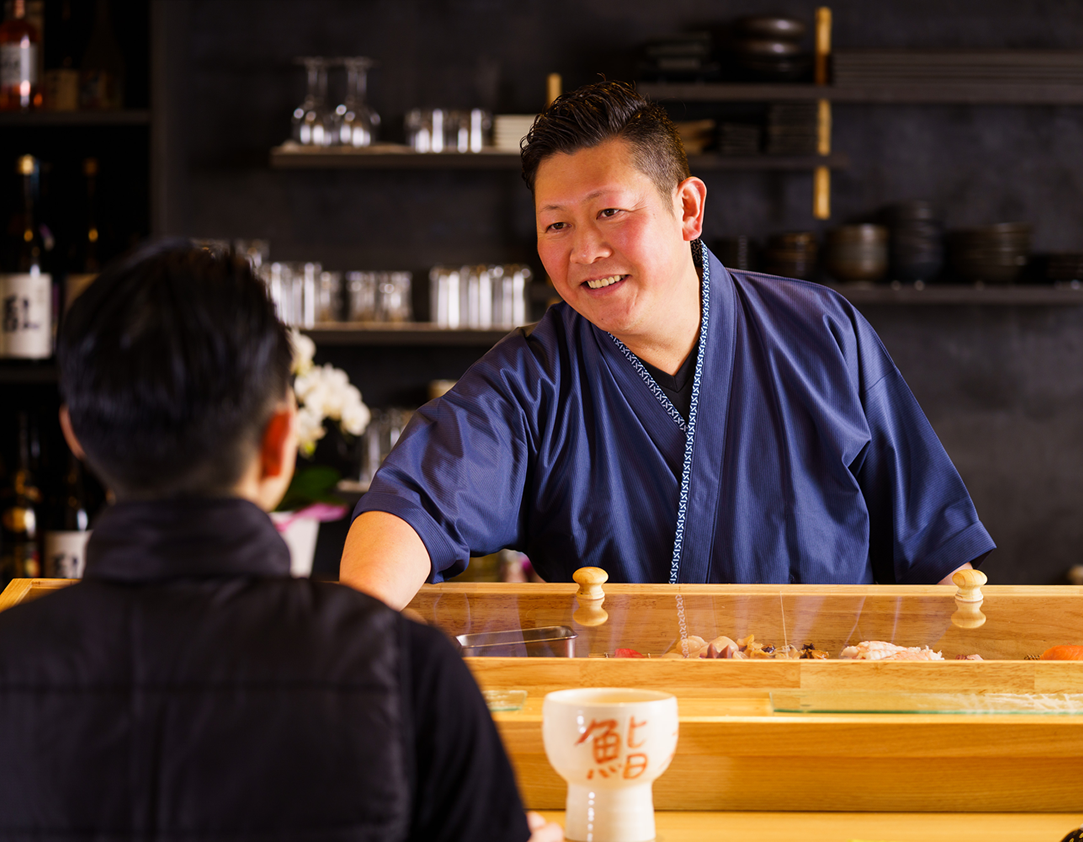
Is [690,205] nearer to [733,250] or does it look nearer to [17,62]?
[733,250]

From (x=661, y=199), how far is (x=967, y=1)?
243 cm

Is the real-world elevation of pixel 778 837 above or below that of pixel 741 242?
below

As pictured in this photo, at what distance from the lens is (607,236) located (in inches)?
55.8

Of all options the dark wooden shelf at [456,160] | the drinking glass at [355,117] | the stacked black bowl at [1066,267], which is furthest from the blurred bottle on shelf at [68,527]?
the stacked black bowl at [1066,267]

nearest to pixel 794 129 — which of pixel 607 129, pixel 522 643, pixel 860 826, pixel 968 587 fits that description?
pixel 607 129

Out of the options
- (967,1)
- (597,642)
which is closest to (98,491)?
(597,642)

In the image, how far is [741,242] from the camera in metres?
3.04

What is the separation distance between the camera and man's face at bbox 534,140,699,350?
4.63 feet

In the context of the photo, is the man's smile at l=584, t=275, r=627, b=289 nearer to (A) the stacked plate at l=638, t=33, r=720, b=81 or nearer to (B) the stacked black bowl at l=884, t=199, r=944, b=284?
(A) the stacked plate at l=638, t=33, r=720, b=81

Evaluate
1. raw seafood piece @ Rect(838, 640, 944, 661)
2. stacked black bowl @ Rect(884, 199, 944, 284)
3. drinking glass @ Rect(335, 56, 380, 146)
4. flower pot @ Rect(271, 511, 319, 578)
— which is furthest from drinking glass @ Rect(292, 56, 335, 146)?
raw seafood piece @ Rect(838, 640, 944, 661)

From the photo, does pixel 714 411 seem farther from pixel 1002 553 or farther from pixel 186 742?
pixel 1002 553

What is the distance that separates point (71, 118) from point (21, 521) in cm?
107

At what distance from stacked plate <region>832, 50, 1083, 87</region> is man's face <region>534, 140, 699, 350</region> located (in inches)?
75.1

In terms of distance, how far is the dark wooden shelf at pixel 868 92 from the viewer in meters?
3.06
